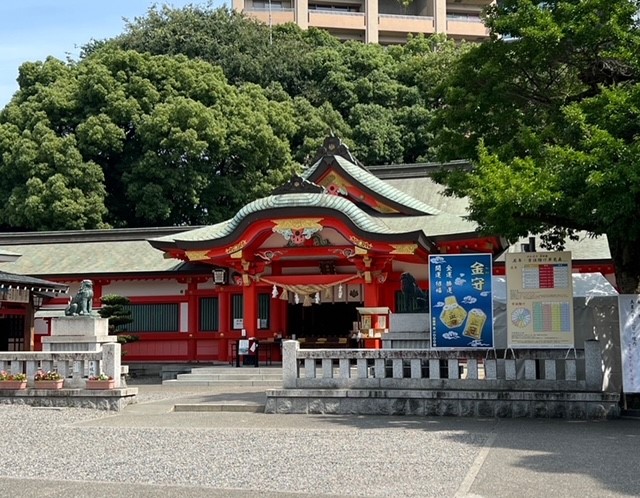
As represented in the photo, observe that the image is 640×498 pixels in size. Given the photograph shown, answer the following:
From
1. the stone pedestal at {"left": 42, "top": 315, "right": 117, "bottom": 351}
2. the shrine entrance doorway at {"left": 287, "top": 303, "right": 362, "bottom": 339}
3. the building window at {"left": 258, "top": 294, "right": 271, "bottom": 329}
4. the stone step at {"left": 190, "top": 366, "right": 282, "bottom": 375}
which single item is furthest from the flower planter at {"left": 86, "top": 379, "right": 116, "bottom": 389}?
the shrine entrance doorway at {"left": 287, "top": 303, "right": 362, "bottom": 339}

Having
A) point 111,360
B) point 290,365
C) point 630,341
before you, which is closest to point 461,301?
point 630,341

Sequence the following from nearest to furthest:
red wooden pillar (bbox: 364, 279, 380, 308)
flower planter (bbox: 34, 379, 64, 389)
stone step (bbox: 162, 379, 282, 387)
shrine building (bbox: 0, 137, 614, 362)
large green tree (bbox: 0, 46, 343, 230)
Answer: flower planter (bbox: 34, 379, 64, 389), stone step (bbox: 162, 379, 282, 387), shrine building (bbox: 0, 137, 614, 362), red wooden pillar (bbox: 364, 279, 380, 308), large green tree (bbox: 0, 46, 343, 230)

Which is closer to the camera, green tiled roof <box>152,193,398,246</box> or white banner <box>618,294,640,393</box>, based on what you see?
white banner <box>618,294,640,393</box>

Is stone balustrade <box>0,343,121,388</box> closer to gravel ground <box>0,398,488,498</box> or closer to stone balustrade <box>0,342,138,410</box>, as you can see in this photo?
stone balustrade <box>0,342,138,410</box>

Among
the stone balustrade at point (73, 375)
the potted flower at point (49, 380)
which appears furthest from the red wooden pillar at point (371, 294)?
the potted flower at point (49, 380)

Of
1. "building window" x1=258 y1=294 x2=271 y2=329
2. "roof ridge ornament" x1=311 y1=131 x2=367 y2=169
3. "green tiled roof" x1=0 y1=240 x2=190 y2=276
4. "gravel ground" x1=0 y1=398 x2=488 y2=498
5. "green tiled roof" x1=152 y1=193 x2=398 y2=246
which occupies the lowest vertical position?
"gravel ground" x1=0 y1=398 x2=488 y2=498

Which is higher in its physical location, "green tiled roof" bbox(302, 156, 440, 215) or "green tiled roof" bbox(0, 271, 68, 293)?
"green tiled roof" bbox(302, 156, 440, 215)

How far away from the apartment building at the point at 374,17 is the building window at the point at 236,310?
1499 inches

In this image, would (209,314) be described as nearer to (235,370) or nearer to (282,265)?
(282,265)

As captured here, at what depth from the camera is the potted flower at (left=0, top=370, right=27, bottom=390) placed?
585 inches

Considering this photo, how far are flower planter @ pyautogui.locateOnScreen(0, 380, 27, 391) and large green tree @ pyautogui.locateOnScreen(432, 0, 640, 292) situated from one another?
8999 mm

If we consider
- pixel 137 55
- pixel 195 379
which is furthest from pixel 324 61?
Answer: pixel 195 379

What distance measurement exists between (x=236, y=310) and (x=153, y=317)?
293 centimetres

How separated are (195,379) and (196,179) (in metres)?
15.3
